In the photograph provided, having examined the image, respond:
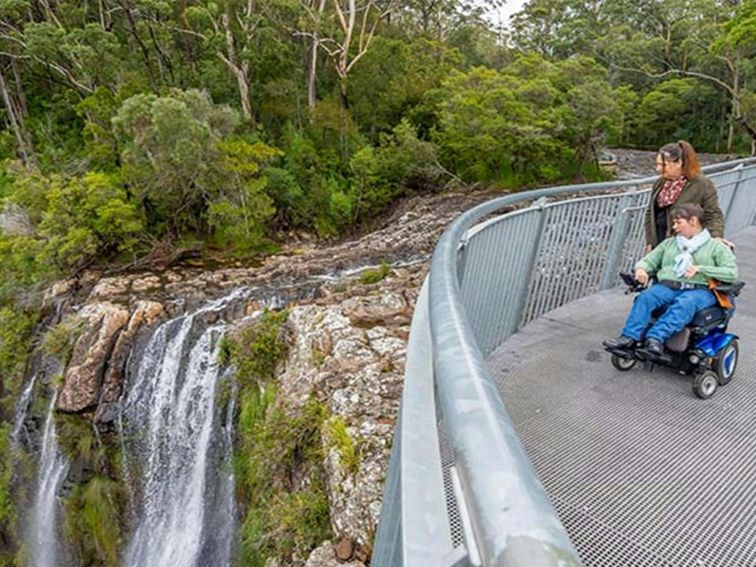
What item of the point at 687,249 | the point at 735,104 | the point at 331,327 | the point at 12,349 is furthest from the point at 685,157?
the point at 735,104

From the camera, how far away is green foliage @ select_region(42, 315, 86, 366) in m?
10.3

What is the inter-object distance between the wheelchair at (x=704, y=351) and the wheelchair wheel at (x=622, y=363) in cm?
18

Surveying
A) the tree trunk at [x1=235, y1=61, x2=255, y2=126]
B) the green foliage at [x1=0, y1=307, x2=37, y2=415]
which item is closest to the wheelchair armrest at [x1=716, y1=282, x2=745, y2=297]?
the green foliage at [x1=0, y1=307, x2=37, y2=415]

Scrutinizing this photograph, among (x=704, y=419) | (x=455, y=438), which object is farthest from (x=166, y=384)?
(x=455, y=438)

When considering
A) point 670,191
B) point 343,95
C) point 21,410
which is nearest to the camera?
point 670,191

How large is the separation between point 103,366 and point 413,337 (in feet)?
34.1

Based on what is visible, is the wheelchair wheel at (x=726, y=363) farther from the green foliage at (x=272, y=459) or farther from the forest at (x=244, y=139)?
the forest at (x=244, y=139)

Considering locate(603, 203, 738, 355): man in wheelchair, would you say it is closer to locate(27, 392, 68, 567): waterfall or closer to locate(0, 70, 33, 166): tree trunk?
locate(27, 392, 68, 567): waterfall

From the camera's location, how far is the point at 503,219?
11.5 ft

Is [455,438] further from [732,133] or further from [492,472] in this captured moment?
[732,133]

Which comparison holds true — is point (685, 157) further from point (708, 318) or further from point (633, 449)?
point (633, 449)

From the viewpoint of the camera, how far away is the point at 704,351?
3227 millimetres

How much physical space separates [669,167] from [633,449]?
2.24 metres

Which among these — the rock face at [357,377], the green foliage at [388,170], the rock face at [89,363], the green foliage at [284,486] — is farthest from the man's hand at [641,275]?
the green foliage at [388,170]
